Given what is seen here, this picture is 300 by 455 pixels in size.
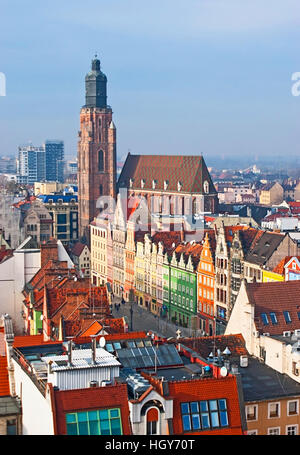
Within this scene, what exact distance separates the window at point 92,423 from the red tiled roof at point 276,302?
17.6 metres

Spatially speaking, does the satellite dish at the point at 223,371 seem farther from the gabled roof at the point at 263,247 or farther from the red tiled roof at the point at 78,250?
the red tiled roof at the point at 78,250

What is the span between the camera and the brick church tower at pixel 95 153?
123 meters

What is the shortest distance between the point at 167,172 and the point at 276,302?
79113 mm

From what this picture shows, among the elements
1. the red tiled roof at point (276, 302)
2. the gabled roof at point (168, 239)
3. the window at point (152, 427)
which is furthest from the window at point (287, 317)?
the gabled roof at point (168, 239)

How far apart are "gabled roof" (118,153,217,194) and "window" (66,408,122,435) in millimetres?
87810

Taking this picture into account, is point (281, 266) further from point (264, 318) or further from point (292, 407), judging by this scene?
point (292, 407)

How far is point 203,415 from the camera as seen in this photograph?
21797mm

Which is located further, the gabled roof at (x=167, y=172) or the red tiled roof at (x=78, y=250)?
the gabled roof at (x=167, y=172)

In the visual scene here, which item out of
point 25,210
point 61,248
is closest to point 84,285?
point 61,248

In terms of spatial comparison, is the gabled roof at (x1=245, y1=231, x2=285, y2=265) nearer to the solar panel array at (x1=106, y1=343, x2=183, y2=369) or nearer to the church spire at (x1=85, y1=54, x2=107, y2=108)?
the solar panel array at (x1=106, y1=343, x2=183, y2=369)

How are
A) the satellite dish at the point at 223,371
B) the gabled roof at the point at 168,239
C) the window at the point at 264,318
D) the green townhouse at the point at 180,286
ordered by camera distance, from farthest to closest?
the gabled roof at the point at 168,239 < the green townhouse at the point at 180,286 < the window at the point at 264,318 < the satellite dish at the point at 223,371

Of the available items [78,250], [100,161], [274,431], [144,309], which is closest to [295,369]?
[274,431]

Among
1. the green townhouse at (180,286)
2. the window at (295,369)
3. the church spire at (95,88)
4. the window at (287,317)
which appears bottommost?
the green townhouse at (180,286)
